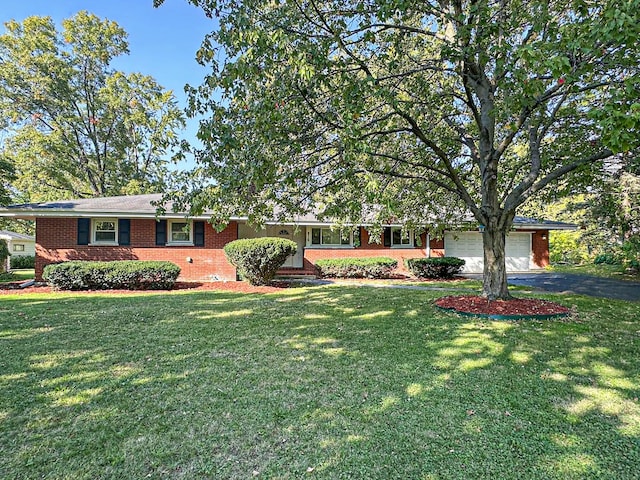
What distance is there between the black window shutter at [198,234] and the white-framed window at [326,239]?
5.28m

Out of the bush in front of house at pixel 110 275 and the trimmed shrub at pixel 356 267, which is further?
the trimmed shrub at pixel 356 267

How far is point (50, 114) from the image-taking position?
24.2 meters

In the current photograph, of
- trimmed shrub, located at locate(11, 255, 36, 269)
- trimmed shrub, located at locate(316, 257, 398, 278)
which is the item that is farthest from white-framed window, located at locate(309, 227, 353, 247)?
trimmed shrub, located at locate(11, 255, 36, 269)

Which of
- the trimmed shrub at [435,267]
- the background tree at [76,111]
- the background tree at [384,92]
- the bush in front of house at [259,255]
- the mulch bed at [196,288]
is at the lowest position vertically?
the mulch bed at [196,288]

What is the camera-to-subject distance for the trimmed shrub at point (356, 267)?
1520 cm

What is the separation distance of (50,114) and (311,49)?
27.8 meters

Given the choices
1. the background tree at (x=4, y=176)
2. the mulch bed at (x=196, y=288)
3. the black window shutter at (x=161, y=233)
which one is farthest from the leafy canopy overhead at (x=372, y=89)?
the background tree at (x=4, y=176)

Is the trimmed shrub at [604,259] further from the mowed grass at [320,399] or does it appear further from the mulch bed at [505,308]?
the mowed grass at [320,399]

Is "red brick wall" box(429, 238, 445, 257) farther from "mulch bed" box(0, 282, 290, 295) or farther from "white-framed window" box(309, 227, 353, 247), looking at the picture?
"mulch bed" box(0, 282, 290, 295)

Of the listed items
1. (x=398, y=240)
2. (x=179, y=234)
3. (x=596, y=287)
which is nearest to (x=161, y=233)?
(x=179, y=234)

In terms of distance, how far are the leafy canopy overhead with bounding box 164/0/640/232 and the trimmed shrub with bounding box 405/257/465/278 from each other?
7100mm

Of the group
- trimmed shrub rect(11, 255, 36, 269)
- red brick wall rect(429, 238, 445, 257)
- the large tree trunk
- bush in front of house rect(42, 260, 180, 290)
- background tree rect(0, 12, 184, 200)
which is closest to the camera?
the large tree trunk

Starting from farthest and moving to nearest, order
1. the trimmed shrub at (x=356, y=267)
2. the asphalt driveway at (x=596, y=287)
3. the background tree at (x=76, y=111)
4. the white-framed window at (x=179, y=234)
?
the background tree at (x=76, y=111) → the trimmed shrub at (x=356, y=267) → the white-framed window at (x=179, y=234) → the asphalt driveway at (x=596, y=287)

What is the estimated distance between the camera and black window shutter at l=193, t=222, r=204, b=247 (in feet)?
45.5
